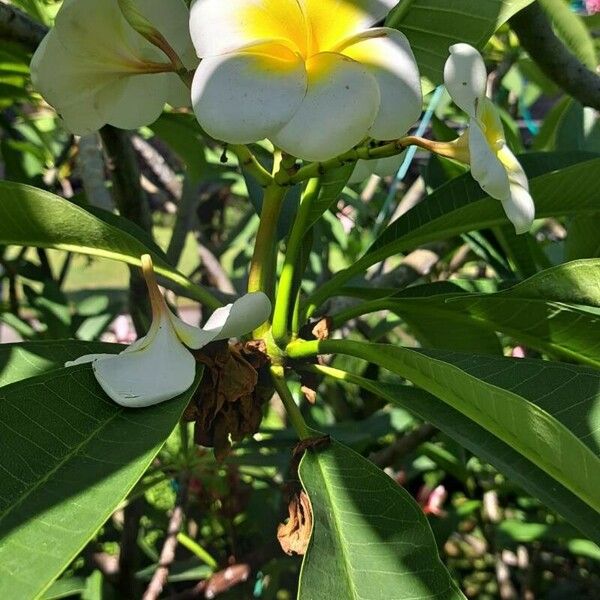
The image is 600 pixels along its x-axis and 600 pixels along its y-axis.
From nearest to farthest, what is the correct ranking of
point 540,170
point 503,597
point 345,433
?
point 540,170 < point 345,433 < point 503,597

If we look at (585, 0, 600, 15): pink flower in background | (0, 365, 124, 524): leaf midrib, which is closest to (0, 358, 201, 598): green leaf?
(0, 365, 124, 524): leaf midrib

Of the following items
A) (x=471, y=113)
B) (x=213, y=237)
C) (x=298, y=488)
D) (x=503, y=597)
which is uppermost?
(x=471, y=113)

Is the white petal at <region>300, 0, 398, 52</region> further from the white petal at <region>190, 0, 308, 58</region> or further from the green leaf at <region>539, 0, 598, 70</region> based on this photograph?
the green leaf at <region>539, 0, 598, 70</region>

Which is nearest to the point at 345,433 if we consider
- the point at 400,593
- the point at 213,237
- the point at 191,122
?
the point at 191,122

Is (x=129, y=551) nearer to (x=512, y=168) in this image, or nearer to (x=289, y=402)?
(x=289, y=402)

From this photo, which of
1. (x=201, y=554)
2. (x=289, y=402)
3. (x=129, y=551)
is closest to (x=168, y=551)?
(x=129, y=551)

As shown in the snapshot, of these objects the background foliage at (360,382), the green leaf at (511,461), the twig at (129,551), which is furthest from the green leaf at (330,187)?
the twig at (129,551)

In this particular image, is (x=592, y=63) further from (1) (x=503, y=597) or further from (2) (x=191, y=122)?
(1) (x=503, y=597)

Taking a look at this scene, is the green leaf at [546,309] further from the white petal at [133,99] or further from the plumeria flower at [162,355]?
the white petal at [133,99]
